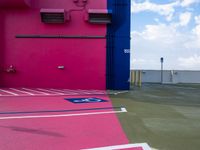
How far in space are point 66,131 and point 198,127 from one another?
10.2 feet

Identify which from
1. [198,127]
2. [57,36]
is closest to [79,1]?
[57,36]

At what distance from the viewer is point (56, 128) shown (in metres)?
6.29

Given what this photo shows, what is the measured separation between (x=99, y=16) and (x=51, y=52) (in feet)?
10.4

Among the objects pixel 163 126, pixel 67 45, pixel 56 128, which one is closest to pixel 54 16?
pixel 67 45

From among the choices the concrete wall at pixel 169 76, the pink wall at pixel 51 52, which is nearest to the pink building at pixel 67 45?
the pink wall at pixel 51 52

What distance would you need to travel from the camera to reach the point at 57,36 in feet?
50.9

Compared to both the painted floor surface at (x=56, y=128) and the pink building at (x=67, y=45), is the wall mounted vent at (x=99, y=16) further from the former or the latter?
the painted floor surface at (x=56, y=128)

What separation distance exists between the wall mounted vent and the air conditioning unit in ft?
3.96

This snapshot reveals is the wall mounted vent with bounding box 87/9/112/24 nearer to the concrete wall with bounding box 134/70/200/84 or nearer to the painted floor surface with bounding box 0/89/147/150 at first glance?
the painted floor surface with bounding box 0/89/147/150

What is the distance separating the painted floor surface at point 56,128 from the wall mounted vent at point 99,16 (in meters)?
7.26

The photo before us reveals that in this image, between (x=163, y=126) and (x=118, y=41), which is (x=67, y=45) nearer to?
(x=118, y=41)

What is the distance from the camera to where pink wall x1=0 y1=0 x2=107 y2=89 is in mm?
15438

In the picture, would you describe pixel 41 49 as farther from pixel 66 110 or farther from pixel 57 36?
pixel 66 110

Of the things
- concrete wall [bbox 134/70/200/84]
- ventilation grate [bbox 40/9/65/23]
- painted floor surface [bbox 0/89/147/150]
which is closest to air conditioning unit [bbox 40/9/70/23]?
ventilation grate [bbox 40/9/65/23]
